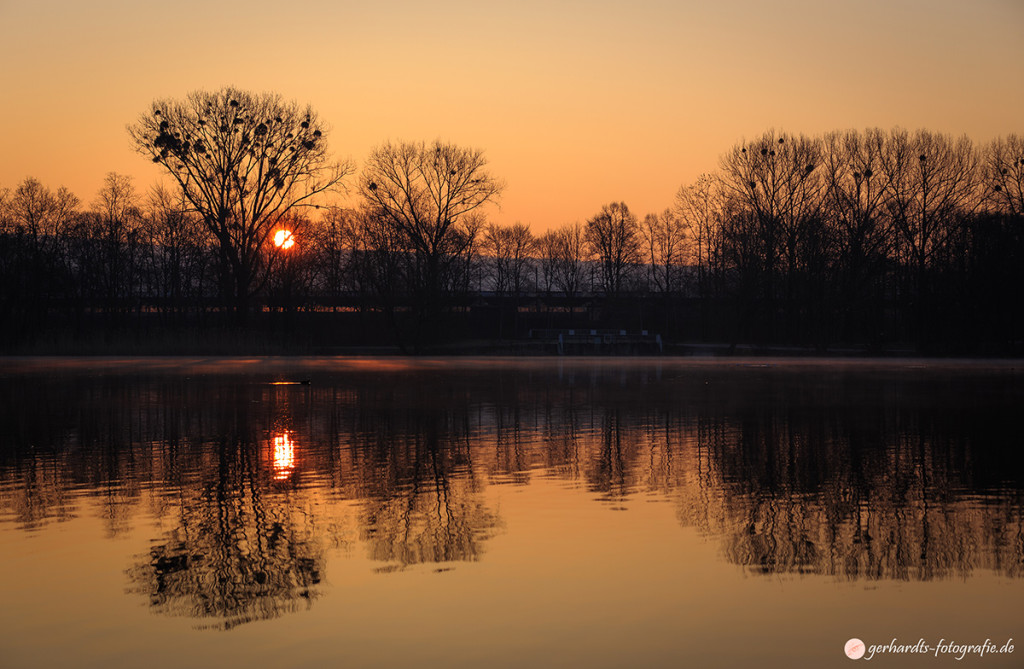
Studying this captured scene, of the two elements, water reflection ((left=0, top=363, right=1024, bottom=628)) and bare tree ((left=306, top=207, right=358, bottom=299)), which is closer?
water reflection ((left=0, top=363, right=1024, bottom=628))

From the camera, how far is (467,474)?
1277 cm

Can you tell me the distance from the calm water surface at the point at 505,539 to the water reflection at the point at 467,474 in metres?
0.06

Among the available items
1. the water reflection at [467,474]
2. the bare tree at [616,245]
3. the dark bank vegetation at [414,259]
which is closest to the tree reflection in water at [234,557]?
the water reflection at [467,474]

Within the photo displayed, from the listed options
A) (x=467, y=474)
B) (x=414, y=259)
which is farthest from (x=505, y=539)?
(x=414, y=259)

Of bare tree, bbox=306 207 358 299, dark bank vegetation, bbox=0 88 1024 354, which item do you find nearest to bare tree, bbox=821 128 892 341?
dark bank vegetation, bbox=0 88 1024 354

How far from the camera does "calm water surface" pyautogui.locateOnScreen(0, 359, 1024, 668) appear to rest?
6434 millimetres

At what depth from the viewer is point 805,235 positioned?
64062mm

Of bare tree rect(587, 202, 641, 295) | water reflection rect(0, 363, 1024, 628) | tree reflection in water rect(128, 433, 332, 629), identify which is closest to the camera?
tree reflection in water rect(128, 433, 332, 629)

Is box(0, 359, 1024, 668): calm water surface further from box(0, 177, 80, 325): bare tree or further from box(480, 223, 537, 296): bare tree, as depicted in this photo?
box(480, 223, 537, 296): bare tree

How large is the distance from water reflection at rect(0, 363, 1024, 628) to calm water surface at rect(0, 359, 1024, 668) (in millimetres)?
57

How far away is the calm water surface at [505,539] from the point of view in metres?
6.43

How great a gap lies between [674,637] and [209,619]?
321cm

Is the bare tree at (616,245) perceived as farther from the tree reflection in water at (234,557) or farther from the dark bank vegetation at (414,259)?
the tree reflection in water at (234,557)

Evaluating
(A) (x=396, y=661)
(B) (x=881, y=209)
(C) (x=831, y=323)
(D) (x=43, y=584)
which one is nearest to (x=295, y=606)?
(A) (x=396, y=661)
